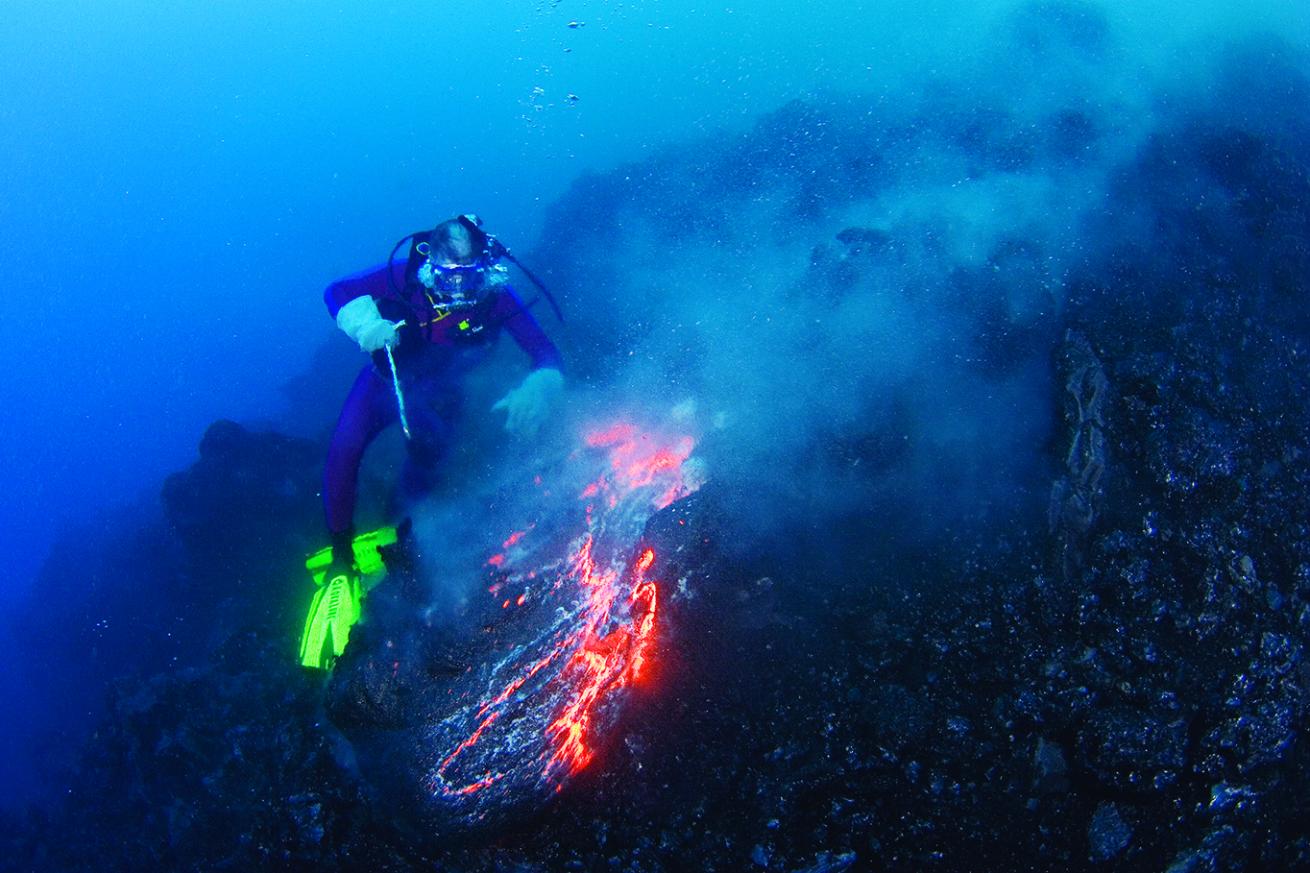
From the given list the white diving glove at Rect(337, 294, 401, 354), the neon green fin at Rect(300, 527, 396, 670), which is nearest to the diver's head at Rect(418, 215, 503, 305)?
the white diving glove at Rect(337, 294, 401, 354)

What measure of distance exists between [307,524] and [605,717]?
7241mm

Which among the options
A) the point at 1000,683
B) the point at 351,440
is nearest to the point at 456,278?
the point at 351,440

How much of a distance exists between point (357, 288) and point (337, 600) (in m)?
2.98

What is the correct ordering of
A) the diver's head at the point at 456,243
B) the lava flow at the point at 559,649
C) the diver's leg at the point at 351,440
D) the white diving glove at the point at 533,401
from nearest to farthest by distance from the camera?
the lava flow at the point at 559,649 < the diver's head at the point at 456,243 < the diver's leg at the point at 351,440 < the white diving glove at the point at 533,401

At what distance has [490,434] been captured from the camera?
21.2ft

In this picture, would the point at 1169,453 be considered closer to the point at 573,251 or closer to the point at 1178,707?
the point at 1178,707

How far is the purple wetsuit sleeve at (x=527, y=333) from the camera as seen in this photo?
6.31 m

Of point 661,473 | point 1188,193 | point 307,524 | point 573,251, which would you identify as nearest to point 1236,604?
point 661,473

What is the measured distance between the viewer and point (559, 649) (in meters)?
4.17

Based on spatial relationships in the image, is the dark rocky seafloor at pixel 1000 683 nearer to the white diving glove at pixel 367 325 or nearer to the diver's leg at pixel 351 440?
the diver's leg at pixel 351 440

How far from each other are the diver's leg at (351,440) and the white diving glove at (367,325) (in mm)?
684

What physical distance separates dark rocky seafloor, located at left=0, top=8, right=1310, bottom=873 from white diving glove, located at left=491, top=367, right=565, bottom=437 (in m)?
1.95

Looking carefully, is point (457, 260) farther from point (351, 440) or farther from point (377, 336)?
point (351, 440)

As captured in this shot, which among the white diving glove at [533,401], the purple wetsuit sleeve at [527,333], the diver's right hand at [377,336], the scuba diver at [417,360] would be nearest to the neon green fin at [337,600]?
the scuba diver at [417,360]
